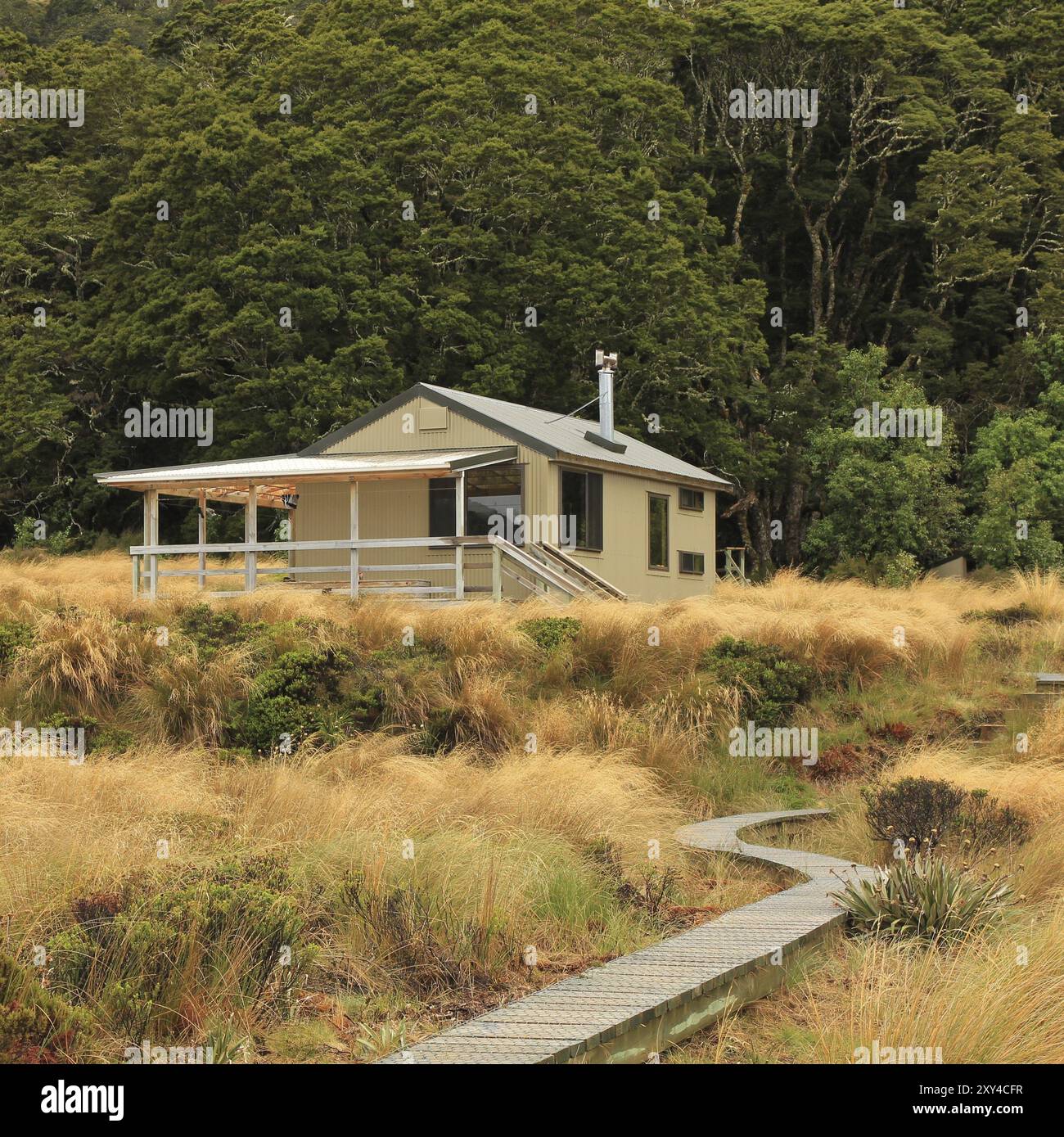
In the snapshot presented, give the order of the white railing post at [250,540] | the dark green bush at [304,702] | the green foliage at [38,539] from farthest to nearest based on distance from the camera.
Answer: the green foliage at [38,539]
the white railing post at [250,540]
the dark green bush at [304,702]

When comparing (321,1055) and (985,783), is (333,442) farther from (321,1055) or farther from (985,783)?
(321,1055)

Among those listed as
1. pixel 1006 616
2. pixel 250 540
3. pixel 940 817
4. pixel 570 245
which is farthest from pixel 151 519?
pixel 940 817

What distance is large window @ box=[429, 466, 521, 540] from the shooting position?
25.6 meters

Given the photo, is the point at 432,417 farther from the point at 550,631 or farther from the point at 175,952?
the point at 175,952

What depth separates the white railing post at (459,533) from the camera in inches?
873

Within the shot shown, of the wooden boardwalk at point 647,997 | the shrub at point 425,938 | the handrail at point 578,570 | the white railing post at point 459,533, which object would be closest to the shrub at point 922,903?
the wooden boardwalk at point 647,997

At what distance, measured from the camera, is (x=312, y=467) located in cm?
2381

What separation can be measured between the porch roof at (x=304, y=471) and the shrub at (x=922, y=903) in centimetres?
1468

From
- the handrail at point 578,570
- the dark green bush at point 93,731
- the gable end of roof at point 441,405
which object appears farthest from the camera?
the gable end of roof at point 441,405

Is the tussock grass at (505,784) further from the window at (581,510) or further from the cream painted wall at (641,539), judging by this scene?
the cream painted wall at (641,539)

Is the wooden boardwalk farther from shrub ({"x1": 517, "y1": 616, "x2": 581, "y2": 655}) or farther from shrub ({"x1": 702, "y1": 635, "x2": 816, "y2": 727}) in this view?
shrub ({"x1": 517, "y1": 616, "x2": 581, "y2": 655})

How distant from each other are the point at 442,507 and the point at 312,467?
2.90m

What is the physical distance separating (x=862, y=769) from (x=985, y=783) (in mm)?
3455

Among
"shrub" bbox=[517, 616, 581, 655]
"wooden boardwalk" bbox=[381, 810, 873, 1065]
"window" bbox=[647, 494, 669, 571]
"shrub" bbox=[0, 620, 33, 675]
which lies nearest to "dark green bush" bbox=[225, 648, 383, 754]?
"shrub" bbox=[517, 616, 581, 655]
